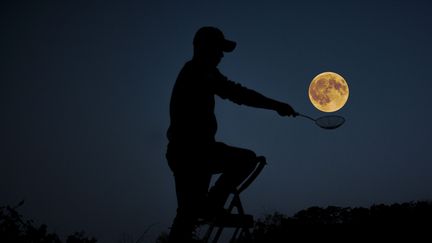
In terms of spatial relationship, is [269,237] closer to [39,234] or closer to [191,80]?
[39,234]

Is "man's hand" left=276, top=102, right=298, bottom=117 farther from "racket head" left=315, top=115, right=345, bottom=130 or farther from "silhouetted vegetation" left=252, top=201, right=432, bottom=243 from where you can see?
"silhouetted vegetation" left=252, top=201, right=432, bottom=243

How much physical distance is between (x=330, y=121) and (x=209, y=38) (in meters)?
2.19

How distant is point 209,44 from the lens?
4543 mm

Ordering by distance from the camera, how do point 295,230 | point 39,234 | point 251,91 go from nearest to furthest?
point 251,91
point 39,234
point 295,230

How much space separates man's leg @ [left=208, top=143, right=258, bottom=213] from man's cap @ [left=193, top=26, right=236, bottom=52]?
4.41 ft

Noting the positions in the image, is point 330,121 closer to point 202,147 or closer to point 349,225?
point 202,147

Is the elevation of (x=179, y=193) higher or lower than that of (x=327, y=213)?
lower

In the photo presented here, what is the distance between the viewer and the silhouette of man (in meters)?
4.16

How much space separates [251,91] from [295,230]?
6.51 m

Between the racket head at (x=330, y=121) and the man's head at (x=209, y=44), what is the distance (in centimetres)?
181

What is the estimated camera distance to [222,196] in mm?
4188

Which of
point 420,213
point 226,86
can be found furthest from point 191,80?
point 420,213

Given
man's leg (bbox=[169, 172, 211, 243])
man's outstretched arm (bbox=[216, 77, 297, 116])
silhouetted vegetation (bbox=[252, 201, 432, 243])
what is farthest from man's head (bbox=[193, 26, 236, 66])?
silhouetted vegetation (bbox=[252, 201, 432, 243])

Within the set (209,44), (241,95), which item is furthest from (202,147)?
(209,44)
